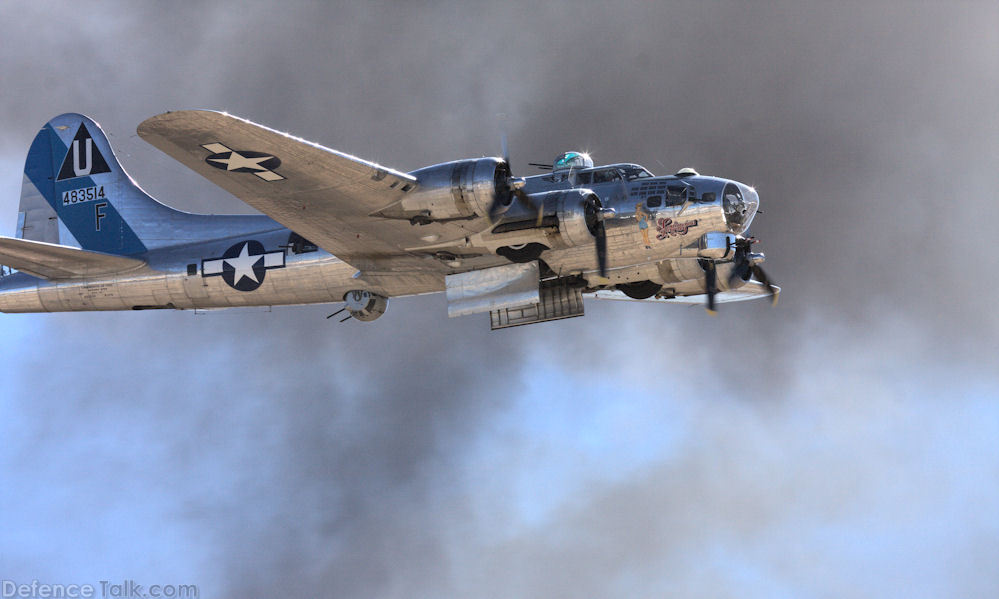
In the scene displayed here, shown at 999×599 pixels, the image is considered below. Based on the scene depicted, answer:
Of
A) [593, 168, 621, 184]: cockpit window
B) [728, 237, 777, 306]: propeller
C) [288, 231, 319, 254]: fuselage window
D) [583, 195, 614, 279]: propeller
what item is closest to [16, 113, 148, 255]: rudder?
[288, 231, 319, 254]: fuselage window

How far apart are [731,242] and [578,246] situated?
3.85 meters

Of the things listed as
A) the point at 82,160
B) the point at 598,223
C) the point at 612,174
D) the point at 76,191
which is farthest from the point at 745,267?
the point at 82,160

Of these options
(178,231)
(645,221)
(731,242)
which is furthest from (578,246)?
(178,231)

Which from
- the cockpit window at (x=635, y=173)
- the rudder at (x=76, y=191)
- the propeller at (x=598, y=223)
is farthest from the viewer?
the rudder at (x=76, y=191)

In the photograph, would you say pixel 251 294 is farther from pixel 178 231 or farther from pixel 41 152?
pixel 41 152

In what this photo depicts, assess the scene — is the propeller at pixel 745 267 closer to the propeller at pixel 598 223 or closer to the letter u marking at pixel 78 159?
the propeller at pixel 598 223

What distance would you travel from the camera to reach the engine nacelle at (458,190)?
81.4ft

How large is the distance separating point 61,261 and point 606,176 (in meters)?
14.6

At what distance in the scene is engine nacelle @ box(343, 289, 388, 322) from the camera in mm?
29234

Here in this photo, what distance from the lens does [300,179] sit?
83.7ft

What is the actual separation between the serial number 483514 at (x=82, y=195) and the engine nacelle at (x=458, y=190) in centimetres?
1269

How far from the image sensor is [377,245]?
91.0ft

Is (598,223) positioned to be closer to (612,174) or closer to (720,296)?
(612,174)

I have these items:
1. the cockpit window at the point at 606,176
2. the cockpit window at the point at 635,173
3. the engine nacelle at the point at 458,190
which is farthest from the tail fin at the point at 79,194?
the cockpit window at the point at 635,173
